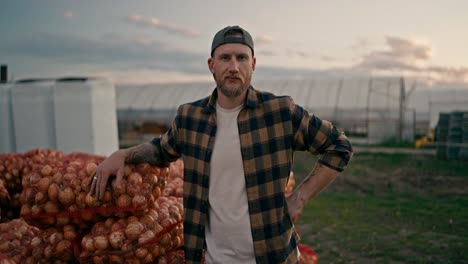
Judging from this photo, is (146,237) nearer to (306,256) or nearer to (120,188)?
(120,188)

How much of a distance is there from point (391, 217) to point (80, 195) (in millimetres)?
6373

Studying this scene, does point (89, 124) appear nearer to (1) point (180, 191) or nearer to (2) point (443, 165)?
(1) point (180, 191)

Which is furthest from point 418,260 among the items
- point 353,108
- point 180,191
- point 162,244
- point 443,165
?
point 353,108

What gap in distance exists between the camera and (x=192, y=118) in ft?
7.88

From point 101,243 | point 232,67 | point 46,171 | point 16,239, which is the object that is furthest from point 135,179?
point 16,239

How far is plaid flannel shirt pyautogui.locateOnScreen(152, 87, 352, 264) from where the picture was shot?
2232mm

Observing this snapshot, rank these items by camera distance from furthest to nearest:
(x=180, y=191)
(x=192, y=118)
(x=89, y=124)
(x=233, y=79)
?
(x=89, y=124), (x=180, y=191), (x=192, y=118), (x=233, y=79)

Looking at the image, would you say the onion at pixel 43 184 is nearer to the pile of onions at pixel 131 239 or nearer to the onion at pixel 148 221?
the pile of onions at pixel 131 239

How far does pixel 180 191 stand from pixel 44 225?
37.8 inches

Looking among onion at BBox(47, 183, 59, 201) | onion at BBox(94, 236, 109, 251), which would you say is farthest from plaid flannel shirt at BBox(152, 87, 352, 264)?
onion at BBox(47, 183, 59, 201)

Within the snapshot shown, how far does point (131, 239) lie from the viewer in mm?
2488

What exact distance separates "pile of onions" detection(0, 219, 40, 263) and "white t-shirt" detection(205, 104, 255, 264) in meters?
1.37

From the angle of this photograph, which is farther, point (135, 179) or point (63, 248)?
point (63, 248)

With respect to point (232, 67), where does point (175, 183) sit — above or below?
below
